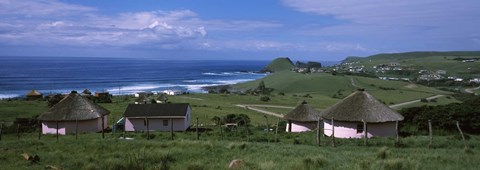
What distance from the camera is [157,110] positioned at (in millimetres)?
35906

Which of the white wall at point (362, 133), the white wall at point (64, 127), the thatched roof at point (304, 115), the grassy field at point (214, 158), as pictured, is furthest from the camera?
the thatched roof at point (304, 115)

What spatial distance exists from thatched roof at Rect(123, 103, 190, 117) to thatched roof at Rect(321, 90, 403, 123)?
12.2 meters

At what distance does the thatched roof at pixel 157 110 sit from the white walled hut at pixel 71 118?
263cm

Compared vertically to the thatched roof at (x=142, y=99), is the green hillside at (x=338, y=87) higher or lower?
lower

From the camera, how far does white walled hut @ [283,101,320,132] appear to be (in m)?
34.5

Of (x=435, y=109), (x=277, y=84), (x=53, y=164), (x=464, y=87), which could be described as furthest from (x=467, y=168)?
(x=464, y=87)

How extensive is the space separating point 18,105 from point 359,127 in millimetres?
41243

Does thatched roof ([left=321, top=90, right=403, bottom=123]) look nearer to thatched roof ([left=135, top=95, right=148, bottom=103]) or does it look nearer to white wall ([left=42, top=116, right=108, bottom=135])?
white wall ([left=42, top=116, right=108, bottom=135])

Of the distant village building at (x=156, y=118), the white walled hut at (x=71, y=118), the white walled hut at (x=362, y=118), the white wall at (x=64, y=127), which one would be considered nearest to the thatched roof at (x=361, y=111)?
the white walled hut at (x=362, y=118)

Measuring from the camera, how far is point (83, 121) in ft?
110

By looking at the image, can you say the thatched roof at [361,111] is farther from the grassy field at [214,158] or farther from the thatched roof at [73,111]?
the thatched roof at [73,111]

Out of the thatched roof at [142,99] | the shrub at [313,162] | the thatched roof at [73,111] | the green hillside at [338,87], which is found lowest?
the green hillside at [338,87]

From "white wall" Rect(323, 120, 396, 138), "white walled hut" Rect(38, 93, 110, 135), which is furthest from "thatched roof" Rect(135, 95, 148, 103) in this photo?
"white wall" Rect(323, 120, 396, 138)

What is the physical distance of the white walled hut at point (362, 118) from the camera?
28.2 meters
